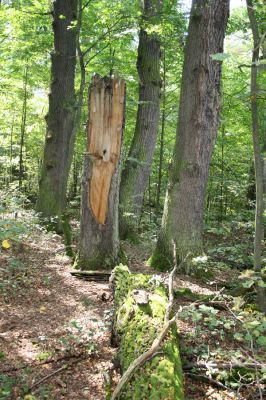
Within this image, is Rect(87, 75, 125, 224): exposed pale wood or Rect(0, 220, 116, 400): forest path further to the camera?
Rect(87, 75, 125, 224): exposed pale wood

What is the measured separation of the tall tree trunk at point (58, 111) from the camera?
9.18 metres

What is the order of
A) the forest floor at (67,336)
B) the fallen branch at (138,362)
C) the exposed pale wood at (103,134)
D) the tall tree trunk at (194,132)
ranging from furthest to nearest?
1. the tall tree trunk at (194,132)
2. the exposed pale wood at (103,134)
3. the forest floor at (67,336)
4. the fallen branch at (138,362)

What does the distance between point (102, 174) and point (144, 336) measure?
311cm

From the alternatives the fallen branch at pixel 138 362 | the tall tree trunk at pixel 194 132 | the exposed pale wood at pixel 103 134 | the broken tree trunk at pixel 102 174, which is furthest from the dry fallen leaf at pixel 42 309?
the tall tree trunk at pixel 194 132

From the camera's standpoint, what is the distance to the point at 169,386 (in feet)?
7.79

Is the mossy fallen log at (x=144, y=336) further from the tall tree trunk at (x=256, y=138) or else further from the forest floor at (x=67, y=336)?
the tall tree trunk at (x=256, y=138)

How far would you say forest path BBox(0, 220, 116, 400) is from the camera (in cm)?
299

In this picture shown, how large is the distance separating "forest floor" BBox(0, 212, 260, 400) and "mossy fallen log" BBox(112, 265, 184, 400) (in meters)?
0.27

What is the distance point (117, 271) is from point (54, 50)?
7.19m

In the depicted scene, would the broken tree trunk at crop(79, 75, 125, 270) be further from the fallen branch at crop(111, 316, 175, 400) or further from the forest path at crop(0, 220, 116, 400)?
the fallen branch at crop(111, 316, 175, 400)

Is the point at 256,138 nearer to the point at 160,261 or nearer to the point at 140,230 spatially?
the point at 160,261

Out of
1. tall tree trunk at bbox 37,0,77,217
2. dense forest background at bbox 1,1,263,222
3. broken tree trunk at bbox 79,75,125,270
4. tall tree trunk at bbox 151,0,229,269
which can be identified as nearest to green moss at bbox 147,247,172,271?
tall tree trunk at bbox 151,0,229,269

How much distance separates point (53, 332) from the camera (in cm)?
387

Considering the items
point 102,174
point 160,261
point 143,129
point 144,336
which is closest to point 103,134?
point 102,174
